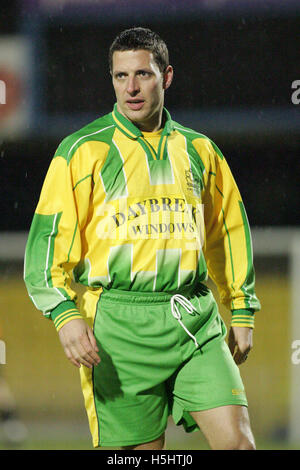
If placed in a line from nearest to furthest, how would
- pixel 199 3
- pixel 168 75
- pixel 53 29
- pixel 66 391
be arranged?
1. pixel 168 75
2. pixel 66 391
3. pixel 199 3
4. pixel 53 29

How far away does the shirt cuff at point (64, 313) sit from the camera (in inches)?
82.7

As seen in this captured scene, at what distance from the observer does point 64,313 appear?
2107 millimetres

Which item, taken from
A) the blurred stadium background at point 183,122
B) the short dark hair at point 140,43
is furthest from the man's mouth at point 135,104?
the blurred stadium background at point 183,122

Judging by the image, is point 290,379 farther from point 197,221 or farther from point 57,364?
point 197,221

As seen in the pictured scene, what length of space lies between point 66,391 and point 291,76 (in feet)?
6.77

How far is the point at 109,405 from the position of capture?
2232 mm

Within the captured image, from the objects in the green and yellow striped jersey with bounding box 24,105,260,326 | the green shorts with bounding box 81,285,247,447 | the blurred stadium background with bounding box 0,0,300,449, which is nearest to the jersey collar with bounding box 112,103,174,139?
the green and yellow striped jersey with bounding box 24,105,260,326

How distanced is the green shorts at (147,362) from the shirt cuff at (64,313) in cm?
13

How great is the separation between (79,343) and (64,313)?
9cm

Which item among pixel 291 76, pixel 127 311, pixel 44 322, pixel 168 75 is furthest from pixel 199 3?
pixel 127 311

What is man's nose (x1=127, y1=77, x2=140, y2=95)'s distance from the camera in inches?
86.7

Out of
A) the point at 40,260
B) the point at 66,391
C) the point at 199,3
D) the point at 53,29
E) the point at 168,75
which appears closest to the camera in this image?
the point at 40,260

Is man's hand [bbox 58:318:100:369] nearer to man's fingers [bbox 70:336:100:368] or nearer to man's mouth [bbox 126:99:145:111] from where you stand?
man's fingers [bbox 70:336:100:368]

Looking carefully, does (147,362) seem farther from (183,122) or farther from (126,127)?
(183,122)
